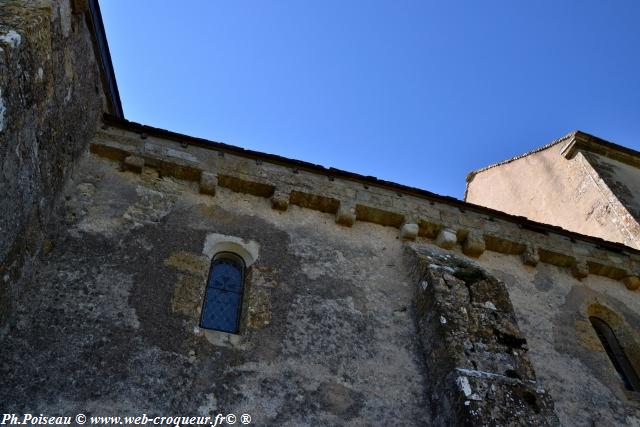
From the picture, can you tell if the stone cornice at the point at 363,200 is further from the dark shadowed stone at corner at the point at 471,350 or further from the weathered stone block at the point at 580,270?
the dark shadowed stone at corner at the point at 471,350

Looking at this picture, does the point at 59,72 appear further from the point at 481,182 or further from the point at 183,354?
the point at 481,182

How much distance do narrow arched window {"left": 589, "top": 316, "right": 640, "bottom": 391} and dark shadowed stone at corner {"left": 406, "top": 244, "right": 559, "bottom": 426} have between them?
1965 millimetres

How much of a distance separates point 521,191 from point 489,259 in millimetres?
6501

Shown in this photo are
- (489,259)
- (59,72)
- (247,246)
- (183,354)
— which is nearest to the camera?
(183,354)

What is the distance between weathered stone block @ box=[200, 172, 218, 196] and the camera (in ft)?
21.6

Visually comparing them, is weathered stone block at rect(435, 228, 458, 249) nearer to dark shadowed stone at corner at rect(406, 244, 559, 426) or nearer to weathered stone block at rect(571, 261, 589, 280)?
dark shadowed stone at corner at rect(406, 244, 559, 426)

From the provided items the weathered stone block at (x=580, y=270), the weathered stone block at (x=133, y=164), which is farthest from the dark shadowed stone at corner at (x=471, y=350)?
the weathered stone block at (x=133, y=164)

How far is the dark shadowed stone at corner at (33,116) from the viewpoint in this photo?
425 cm

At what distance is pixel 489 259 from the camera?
7.35m

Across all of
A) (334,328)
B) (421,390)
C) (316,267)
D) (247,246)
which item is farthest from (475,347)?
(247,246)

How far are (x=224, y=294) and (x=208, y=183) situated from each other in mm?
1430

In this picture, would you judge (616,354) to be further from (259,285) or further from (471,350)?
(259,285)

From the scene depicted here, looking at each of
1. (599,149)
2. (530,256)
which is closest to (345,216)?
(530,256)

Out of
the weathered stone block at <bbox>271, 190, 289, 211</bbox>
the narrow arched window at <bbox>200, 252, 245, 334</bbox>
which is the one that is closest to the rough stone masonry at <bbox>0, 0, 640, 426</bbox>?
the weathered stone block at <bbox>271, 190, 289, 211</bbox>
